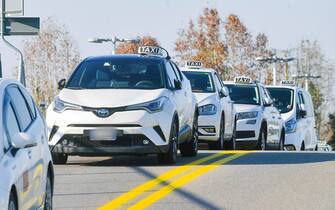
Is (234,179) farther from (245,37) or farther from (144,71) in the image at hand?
(245,37)

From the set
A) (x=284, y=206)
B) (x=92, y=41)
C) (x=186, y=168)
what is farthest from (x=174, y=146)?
(x=92, y=41)

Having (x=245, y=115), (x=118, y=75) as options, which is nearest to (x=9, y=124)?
(x=118, y=75)

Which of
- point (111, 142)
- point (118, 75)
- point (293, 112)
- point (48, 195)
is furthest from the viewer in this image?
point (293, 112)

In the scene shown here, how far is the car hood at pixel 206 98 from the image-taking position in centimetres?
2199

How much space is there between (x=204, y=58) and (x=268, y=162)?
4696 centimetres

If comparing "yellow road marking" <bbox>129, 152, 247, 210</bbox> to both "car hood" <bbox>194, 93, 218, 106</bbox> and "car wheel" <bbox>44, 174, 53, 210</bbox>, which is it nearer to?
"car wheel" <bbox>44, 174, 53, 210</bbox>

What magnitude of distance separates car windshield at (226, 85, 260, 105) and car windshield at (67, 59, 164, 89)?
10830 mm

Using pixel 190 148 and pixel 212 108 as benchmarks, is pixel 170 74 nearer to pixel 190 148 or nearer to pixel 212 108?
pixel 190 148

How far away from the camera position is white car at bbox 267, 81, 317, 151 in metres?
30.9

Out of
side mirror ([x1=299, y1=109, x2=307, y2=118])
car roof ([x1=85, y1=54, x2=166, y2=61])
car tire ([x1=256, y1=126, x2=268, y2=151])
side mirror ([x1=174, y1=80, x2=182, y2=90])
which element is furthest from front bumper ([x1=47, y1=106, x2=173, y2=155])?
side mirror ([x1=299, y1=109, x2=307, y2=118])

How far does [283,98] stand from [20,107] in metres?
23.6

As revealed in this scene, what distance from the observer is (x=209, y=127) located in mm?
21984

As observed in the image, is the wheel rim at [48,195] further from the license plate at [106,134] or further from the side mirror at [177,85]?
the side mirror at [177,85]

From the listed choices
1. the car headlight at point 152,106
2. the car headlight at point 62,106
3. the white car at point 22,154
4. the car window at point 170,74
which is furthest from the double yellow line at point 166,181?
the white car at point 22,154
